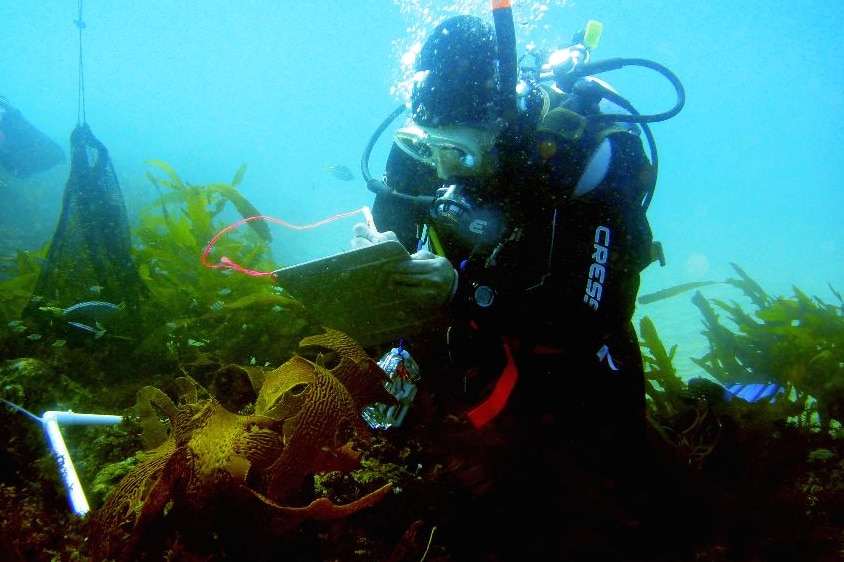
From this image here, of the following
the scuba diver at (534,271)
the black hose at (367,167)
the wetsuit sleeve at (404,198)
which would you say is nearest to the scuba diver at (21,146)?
the black hose at (367,167)

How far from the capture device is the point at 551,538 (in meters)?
1.89

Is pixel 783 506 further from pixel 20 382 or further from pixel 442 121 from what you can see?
pixel 20 382

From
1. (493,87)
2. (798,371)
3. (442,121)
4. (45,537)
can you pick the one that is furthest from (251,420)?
(798,371)

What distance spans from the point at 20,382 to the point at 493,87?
319cm

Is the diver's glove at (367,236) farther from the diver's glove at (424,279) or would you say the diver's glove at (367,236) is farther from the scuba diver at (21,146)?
the scuba diver at (21,146)

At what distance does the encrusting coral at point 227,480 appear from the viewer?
3.89ft

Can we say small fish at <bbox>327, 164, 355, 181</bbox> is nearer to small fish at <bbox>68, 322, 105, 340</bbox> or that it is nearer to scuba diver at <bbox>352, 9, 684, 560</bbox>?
small fish at <bbox>68, 322, 105, 340</bbox>

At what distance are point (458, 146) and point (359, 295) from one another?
972 millimetres

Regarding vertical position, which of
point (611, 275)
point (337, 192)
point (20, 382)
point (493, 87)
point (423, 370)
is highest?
point (493, 87)

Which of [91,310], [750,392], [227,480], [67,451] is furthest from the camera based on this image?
[750,392]

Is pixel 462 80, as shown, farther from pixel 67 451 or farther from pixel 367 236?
pixel 67 451

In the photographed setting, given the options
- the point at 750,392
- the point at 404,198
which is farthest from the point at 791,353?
the point at 404,198

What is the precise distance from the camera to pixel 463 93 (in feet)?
7.02

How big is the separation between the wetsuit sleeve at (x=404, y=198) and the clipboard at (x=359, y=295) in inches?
47.7
